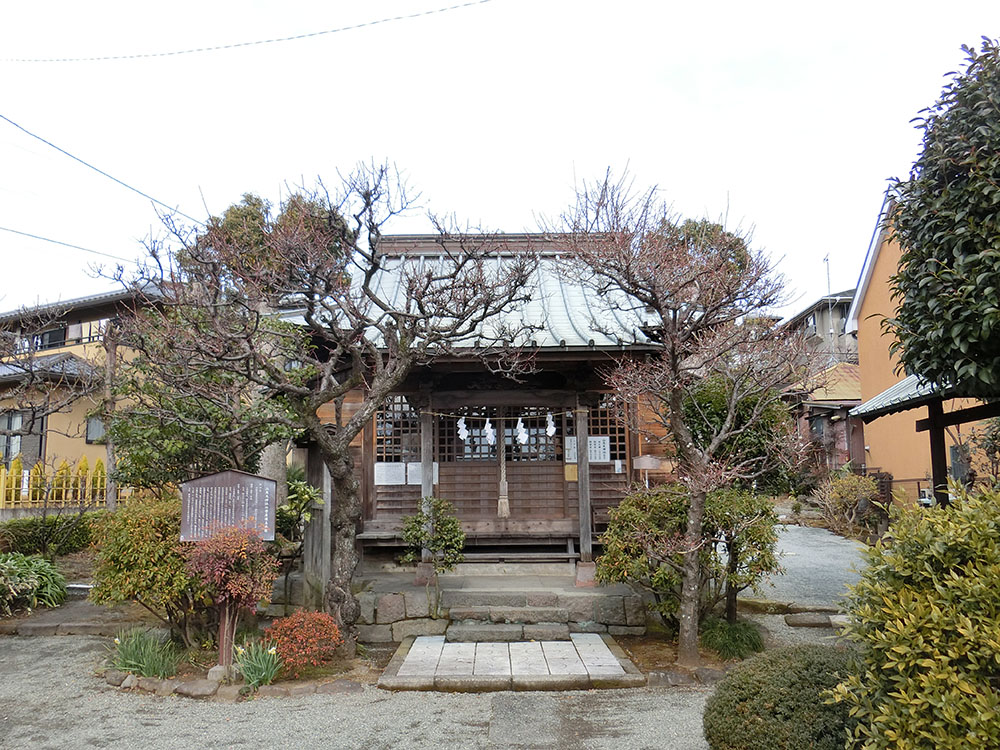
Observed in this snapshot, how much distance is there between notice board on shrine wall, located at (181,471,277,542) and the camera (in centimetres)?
755

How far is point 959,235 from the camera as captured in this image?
546cm

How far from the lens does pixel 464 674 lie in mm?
7363

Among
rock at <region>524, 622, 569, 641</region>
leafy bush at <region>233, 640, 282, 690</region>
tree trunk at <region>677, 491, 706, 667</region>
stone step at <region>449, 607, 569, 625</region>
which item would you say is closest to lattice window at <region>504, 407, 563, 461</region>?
stone step at <region>449, 607, 569, 625</region>

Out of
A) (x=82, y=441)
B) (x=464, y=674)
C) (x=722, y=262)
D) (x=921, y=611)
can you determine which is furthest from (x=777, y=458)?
(x=82, y=441)

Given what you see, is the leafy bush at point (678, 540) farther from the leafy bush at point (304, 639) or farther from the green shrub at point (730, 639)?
the leafy bush at point (304, 639)

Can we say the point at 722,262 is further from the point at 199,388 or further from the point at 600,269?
the point at 199,388

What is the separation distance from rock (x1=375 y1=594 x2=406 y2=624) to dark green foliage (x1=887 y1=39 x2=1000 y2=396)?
668 cm

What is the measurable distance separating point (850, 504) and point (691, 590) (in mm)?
12656

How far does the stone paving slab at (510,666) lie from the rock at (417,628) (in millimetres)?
220

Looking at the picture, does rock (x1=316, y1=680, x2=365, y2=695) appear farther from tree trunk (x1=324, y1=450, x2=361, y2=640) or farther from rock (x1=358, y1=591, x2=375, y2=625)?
rock (x1=358, y1=591, x2=375, y2=625)

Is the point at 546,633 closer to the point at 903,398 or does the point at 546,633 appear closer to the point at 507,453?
the point at 507,453

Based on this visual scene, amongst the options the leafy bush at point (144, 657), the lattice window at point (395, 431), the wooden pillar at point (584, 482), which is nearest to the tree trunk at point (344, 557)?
the leafy bush at point (144, 657)

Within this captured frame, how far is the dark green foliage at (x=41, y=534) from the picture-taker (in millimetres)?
12961

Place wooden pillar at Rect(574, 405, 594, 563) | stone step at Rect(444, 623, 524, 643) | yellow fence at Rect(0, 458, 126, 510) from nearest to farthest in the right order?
stone step at Rect(444, 623, 524, 643), wooden pillar at Rect(574, 405, 594, 563), yellow fence at Rect(0, 458, 126, 510)
